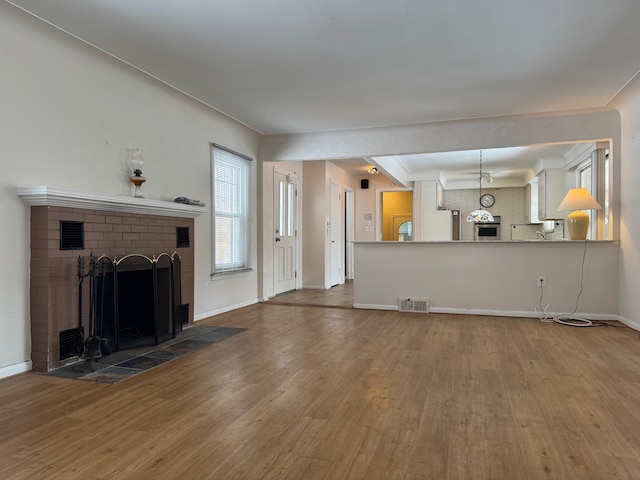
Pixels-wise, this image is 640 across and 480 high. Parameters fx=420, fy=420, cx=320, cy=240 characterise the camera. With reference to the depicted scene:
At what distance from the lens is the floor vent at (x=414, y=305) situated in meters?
5.57

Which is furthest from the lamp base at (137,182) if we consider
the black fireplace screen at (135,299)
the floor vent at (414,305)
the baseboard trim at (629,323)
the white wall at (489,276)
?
the baseboard trim at (629,323)

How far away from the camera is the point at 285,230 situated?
7363 millimetres

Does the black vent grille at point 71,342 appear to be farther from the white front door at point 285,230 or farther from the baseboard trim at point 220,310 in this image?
the white front door at point 285,230

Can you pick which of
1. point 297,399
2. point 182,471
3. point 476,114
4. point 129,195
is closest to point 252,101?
point 129,195

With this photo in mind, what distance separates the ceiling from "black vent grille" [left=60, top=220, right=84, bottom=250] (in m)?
1.49

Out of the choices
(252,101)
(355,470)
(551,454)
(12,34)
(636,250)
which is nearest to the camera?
(355,470)

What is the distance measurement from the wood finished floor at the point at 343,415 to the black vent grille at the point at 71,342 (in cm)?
26

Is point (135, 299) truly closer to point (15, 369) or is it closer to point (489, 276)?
point (15, 369)

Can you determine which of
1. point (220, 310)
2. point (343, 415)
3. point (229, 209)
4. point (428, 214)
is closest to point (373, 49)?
point (343, 415)

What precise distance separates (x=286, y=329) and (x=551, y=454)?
2.98 metres

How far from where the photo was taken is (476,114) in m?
5.14

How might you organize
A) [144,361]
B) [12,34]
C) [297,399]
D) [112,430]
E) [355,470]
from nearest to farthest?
[355,470] → [112,430] → [297,399] → [12,34] → [144,361]

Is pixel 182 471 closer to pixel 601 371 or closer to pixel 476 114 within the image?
pixel 601 371

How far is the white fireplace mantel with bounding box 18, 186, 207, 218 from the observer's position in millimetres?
2953
